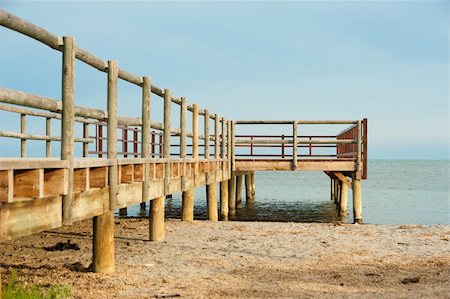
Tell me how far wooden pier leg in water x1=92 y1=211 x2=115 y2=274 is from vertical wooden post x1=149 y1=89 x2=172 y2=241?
277 cm

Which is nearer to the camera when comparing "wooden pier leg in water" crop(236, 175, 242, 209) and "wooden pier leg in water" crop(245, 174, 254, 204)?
"wooden pier leg in water" crop(236, 175, 242, 209)

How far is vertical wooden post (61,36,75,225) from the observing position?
630cm

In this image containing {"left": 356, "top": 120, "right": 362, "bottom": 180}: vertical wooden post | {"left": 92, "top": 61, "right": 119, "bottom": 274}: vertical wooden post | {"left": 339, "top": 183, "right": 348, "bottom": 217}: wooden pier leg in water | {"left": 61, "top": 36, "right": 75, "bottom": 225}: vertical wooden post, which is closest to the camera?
{"left": 61, "top": 36, "right": 75, "bottom": 225}: vertical wooden post

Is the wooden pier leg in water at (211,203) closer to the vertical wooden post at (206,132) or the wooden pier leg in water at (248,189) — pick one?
the vertical wooden post at (206,132)

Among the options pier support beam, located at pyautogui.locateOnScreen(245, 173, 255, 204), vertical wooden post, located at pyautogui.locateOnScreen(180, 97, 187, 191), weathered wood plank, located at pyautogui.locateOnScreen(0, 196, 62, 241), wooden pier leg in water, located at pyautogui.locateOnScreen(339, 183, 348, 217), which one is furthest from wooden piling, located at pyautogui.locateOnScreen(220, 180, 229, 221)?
weathered wood plank, located at pyautogui.locateOnScreen(0, 196, 62, 241)

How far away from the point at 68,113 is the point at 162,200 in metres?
5.32

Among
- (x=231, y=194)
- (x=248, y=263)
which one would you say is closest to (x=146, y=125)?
(x=248, y=263)

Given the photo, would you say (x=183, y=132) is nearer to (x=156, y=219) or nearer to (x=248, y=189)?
(x=156, y=219)

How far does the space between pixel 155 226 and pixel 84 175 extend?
5.10m

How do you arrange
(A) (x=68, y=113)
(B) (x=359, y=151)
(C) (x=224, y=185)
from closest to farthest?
(A) (x=68, y=113) < (B) (x=359, y=151) < (C) (x=224, y=185)

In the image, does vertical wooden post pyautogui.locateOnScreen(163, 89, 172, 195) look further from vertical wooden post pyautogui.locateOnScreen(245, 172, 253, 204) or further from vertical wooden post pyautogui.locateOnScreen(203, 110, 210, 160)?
vertical wooden post pyautogui.locateOnScreen(245, 172, 253, 204)

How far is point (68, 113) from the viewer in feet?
21.6

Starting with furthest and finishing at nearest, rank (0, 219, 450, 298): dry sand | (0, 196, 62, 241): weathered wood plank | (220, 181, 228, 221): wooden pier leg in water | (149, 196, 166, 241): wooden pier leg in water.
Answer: (220, 181, 228, 221): wooden pier leg in water → (149, 196, 166, 241): wooden pier leg in water → (0, 219, 450, 298): dry sand → (0, 196, 62, 241): weathered wood plank

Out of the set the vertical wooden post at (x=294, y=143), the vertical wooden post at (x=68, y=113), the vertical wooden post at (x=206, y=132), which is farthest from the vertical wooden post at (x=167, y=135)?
the vertical wooden post at (x=294, y=143)
